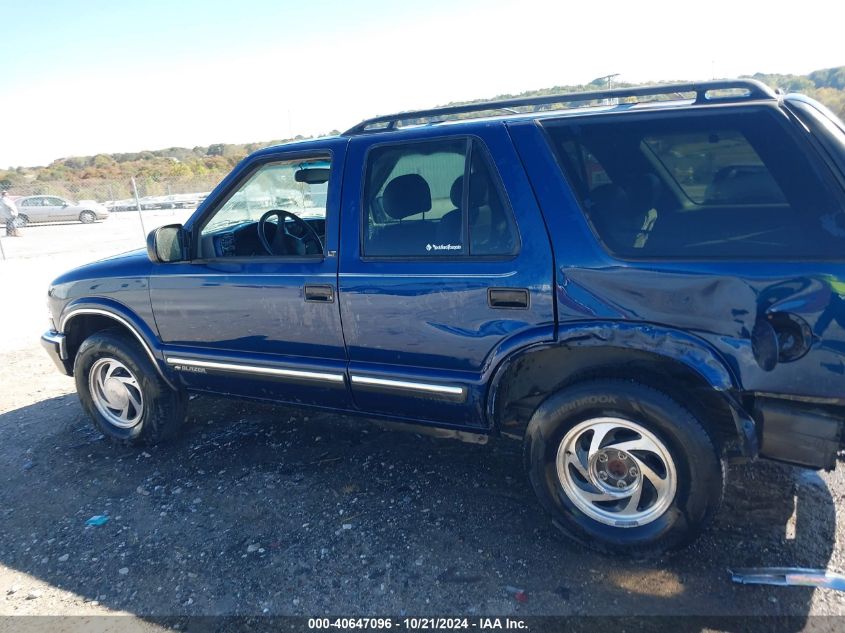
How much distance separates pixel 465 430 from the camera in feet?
10.2

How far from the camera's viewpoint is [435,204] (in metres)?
3.06

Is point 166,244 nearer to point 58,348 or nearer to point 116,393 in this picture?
point 116,393

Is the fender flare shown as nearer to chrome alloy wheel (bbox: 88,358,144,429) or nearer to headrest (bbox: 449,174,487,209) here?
chrome alloy wheel (bbox: 88,358,144,429)

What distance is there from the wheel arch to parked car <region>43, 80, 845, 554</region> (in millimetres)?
11

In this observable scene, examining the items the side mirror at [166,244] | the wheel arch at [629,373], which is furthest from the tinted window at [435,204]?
the side mirror at [166,244]

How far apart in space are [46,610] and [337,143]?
2.60 m

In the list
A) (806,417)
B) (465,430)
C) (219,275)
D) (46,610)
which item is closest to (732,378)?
(806,417)

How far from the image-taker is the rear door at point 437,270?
2746mm

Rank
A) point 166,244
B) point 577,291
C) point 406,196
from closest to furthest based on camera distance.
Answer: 1. point 577,291
2. point 406,196
3. point 166,244

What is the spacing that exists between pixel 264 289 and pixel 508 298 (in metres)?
1.41

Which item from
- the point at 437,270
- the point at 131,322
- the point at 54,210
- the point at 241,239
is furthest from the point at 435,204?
the point at 54,210

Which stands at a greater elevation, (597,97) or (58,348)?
(597,97)

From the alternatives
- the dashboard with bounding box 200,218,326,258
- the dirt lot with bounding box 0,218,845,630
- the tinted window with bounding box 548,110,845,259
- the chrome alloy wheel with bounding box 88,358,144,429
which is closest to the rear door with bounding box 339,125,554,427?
the tinted window with bounding box 548,110,845,259

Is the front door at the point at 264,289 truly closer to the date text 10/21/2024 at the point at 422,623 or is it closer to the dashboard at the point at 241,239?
the dashboard at the point at 241,239
